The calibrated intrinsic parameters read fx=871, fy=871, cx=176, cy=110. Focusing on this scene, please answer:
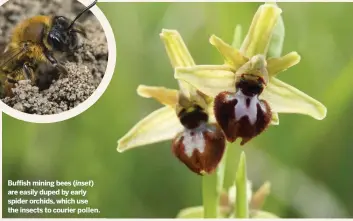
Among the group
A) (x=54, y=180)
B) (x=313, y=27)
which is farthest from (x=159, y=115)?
(x=313, y=27)

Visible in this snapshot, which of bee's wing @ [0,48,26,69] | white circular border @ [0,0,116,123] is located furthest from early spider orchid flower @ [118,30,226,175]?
bee's wing @ [0,48,26,69]

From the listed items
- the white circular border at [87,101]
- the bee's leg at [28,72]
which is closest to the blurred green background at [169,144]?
the white circular border at [87,101]

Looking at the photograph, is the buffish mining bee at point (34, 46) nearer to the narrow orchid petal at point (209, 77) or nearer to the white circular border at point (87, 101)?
the white circular border at point (87, 101)

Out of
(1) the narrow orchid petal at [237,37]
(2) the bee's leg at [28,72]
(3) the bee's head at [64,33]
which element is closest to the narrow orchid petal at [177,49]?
(1) the narrow orchid petal at [237,37]

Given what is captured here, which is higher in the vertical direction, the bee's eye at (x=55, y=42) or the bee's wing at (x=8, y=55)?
the bee's eye at (x=55, y=42)

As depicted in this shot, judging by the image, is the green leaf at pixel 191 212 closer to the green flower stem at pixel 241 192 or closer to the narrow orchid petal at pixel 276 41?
the green flower stem at pixel 241 192

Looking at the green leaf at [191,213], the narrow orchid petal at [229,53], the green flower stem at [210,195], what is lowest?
the green leaf at [191,213]

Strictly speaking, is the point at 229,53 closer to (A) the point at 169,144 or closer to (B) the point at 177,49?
(B) the point at 177,49

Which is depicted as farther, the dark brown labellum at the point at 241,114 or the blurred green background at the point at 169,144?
the blurred green background at the point at 169,144
